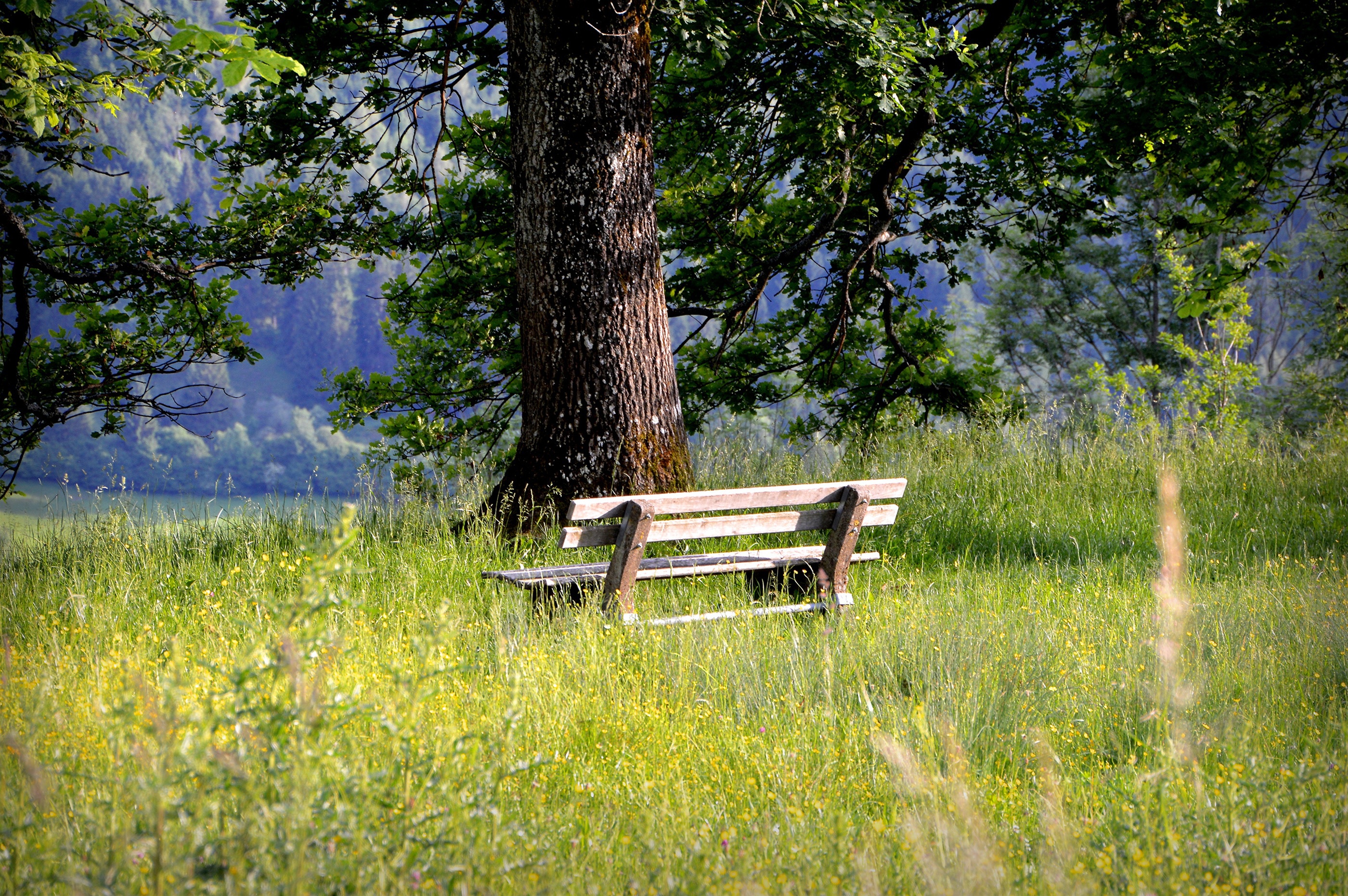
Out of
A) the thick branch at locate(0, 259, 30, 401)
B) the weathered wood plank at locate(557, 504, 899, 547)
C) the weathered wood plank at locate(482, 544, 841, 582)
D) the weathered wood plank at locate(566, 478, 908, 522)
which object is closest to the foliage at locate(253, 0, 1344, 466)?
the thick branch at locate(0, 259, 30, 401)

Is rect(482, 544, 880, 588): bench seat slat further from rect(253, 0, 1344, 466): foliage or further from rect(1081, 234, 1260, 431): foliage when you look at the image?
rect(1081, 234, 1260, 431): foliage

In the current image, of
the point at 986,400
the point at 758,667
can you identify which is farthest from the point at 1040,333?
the point at 758,667

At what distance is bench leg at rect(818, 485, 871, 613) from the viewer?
209 inches

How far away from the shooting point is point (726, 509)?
5066mm

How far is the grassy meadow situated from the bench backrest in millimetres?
494

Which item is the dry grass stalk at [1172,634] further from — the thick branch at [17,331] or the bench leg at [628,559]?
the thick branch at [17,331]

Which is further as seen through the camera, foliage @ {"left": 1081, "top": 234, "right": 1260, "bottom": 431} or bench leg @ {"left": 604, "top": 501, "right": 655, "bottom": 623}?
foliage @ {"left": 1081, "top": 234, "right": 1260, "bottom": 431}

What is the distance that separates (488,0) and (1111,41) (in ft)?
21.7

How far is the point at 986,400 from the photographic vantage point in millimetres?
10531

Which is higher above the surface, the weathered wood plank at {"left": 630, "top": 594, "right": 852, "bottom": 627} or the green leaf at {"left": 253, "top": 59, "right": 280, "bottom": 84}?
the green leaf at {"left": 253, "top": 59, "right": 280, "bottom": 84}

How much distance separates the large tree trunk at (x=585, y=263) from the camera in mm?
6324

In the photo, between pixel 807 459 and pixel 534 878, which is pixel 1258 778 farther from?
pixel 807 459

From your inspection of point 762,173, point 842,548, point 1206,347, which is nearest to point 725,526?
point 842,548

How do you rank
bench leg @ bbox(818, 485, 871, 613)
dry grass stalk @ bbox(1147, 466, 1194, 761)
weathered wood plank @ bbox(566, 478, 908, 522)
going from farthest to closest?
bench leg @ bbox(818, 485, 871, 613) → weathered wood plank @ bbox(566, 478, 908, 522) → dry grass stalk @ bbox(1147, 466, 1194, 761)
